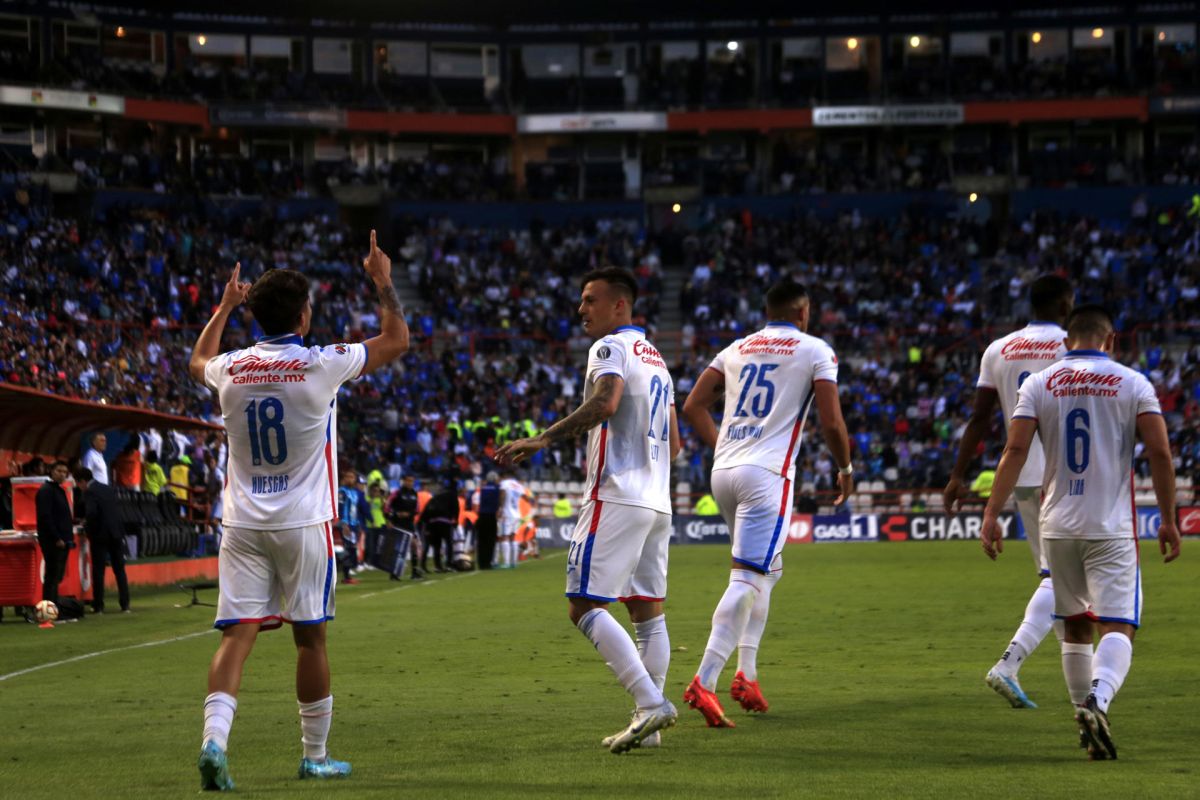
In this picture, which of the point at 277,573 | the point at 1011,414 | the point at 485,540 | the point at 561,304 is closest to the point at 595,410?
the point at 277,573

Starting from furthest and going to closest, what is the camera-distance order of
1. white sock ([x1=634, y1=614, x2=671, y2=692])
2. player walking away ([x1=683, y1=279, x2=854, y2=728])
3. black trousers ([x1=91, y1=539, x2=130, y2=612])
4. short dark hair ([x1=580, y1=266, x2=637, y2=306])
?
black trousers ([x1=91, y1=539, x2=130, y2=612]) → player walking away ([x1=683, y1=279, x2=854, y2=728]) → white sock ([x1=634, y1=614, x2=671, y2=692]) → short dark hair ([x1=580, y1=266, x2=637, y2=306])

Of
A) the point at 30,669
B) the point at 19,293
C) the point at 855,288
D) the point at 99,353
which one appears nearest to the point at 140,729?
the point at 30,669

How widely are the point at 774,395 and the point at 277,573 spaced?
11.2 feet

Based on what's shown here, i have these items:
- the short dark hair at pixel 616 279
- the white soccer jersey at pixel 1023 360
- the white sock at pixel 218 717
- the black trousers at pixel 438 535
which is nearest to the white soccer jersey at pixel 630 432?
the short dark hair at pixel 616 279

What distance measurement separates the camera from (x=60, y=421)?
26344 millimetres

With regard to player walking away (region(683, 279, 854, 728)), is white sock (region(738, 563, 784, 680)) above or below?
below

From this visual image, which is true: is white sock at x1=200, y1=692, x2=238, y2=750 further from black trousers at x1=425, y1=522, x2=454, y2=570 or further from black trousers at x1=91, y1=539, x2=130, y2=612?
black trousers at x1=425, y1=522, x2=454, y2=570

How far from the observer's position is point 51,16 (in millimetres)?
59750

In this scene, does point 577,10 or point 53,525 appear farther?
point 577,10

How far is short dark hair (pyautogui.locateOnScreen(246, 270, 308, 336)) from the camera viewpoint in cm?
778

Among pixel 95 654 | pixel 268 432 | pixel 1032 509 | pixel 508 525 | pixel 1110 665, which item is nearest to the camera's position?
pixel 268 432

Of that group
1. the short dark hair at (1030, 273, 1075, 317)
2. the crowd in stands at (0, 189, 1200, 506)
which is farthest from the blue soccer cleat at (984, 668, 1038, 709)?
the crowd in stands at (0, 189, 1200, 506)

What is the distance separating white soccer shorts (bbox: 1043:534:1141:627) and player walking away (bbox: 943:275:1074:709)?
1405 mm

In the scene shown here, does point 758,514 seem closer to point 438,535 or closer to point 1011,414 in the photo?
point 1011,414
